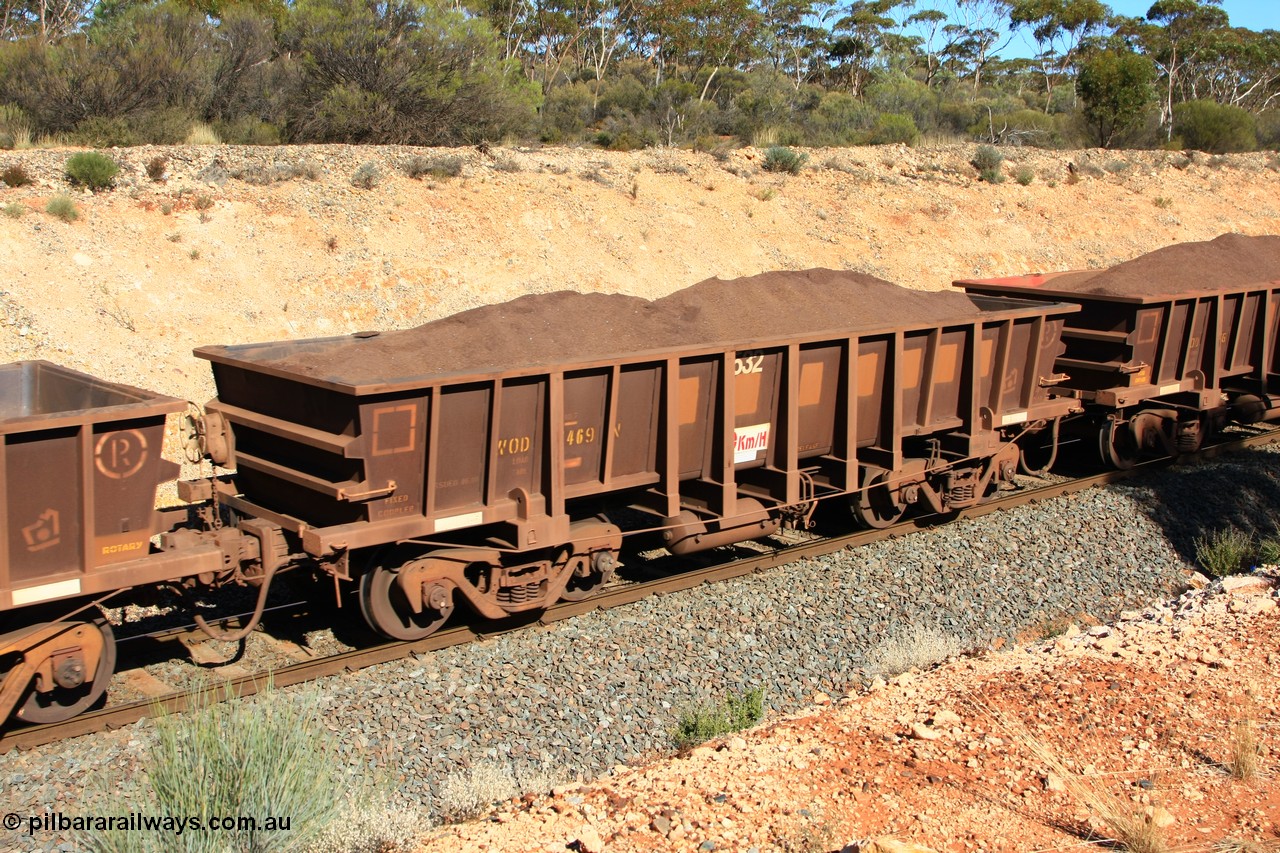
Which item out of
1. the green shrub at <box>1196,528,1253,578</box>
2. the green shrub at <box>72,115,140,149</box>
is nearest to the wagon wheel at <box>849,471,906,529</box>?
the green shrub at <box>1196,528,1253,578</box>

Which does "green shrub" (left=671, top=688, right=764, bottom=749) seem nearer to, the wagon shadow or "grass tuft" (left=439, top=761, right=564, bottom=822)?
"grass tuft" (left=439, top=761, right=564, bottom=822)

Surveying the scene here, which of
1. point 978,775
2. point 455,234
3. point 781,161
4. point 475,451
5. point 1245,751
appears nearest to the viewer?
point 1245,751

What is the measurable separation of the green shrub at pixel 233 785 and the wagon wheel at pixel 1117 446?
36.2 ft

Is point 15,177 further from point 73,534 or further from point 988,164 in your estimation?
point 988,164

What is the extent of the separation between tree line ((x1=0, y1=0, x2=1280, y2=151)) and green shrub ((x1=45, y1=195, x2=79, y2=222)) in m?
4.39

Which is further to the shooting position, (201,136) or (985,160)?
(985,160)

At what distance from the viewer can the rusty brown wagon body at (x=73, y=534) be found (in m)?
6.52

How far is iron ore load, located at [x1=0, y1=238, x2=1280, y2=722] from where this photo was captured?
691cm

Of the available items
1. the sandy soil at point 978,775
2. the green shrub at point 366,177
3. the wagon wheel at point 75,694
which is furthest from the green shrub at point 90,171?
the sandy soil at point 978,775

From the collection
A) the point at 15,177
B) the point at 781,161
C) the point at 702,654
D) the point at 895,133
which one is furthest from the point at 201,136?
the point at 895,133

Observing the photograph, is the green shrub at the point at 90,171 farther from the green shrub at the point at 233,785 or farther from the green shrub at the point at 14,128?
the green shrub at the point at 233,785

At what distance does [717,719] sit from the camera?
7.36 meters

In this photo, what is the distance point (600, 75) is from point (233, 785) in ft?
153

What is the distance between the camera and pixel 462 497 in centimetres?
828
